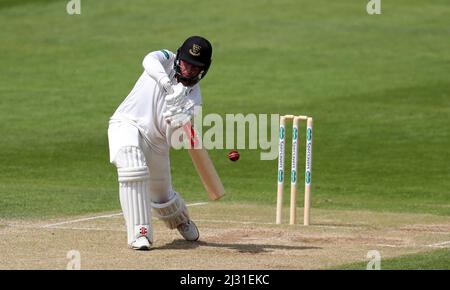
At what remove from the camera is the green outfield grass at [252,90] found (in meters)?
17.4

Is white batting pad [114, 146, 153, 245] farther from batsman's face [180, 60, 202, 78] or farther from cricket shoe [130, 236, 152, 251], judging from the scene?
batsman's face [180, 60, 202, 78]

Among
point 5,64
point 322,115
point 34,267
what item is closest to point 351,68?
point 322,115

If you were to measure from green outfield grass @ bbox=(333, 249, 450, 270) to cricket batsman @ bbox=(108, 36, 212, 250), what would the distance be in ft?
6.55

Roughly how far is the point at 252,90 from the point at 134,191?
1464 centimetres

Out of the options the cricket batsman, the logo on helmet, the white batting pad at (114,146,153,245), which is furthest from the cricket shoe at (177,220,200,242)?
the logo on helmet

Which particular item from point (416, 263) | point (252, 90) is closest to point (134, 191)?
point (416, 263)

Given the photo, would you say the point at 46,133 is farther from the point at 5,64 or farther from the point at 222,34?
the point at 222,34

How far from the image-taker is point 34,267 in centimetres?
1014

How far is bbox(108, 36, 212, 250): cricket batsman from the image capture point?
1121cm

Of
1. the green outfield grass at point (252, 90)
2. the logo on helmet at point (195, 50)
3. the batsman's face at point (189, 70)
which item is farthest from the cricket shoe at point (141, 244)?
the green outfield grass at point (252, 90)

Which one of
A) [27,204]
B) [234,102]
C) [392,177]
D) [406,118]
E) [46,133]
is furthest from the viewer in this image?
[234,102]

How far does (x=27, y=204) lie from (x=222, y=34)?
17086 mm
